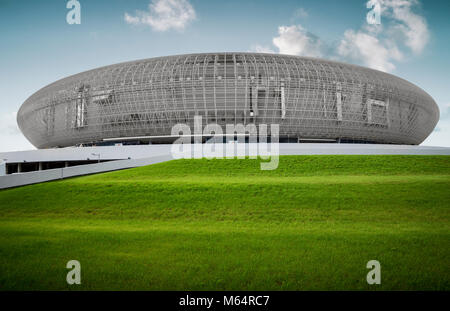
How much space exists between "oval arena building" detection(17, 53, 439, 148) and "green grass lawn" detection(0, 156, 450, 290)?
20.6 meters

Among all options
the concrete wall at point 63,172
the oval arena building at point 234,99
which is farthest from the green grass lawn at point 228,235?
the oval arena building at point 234,99

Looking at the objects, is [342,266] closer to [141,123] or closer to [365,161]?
[365,161]

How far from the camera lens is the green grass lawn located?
5379 mm

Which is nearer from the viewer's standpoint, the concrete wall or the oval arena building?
the concrete wall

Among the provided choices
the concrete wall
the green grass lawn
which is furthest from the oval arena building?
the green grass lawn

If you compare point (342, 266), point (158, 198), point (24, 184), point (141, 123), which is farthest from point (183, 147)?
point (342, 266)

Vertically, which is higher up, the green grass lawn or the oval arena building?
the oval arena building

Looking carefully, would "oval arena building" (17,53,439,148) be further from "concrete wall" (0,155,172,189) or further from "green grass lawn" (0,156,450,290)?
"green grass lawn" (0,156,450,290)

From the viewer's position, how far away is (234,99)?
108 feet

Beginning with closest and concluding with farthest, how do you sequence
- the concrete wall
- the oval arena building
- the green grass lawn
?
Answer: the green grass lawn → the concrete wall → the oval arena building

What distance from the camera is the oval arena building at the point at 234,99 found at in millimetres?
32969

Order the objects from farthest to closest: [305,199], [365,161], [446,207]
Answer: [365,161], [305,199], [446,207]
